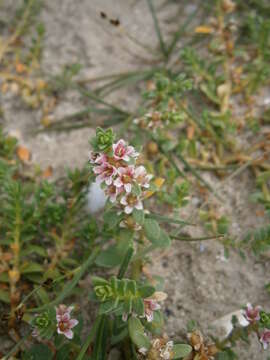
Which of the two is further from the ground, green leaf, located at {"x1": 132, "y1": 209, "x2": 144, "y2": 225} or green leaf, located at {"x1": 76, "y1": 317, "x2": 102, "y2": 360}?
green leaf, located at {"x1": 132, "y1": 209, "x2": 144, "y2": 225}

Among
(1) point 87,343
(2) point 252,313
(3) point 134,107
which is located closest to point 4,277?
(1) point 87,343

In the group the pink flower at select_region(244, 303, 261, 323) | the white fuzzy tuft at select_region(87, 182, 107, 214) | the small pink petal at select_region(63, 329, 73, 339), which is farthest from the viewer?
the white fuzzy tuft at select_region(87, 182, 107, 214)

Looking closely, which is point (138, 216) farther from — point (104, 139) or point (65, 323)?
point (65, 323)

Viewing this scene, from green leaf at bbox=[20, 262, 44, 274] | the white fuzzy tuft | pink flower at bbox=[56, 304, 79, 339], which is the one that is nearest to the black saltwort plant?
pink flower at bbox=[56, 304, 79, 339]

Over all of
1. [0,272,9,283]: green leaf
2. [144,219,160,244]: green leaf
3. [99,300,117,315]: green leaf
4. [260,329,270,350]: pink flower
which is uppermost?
[144,219,160,244]: green leaf

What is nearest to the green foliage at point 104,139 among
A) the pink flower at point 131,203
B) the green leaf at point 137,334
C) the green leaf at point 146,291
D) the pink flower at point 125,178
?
the pink flower at point 125,178

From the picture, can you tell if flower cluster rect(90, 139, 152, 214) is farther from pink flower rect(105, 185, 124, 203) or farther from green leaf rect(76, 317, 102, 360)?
green leaf rect(76, 317, 102, 360)

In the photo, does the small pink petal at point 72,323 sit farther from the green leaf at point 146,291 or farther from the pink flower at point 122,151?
the pink flower at point 122,151

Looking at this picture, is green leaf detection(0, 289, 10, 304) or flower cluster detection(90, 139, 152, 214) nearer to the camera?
flower cluster detection(90, 139, 152, 214)
